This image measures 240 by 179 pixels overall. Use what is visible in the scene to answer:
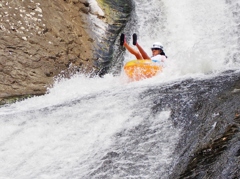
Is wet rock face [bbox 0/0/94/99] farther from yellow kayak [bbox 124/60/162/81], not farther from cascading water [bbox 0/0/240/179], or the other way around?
yellow kayak [bbox 124/60/162/81]

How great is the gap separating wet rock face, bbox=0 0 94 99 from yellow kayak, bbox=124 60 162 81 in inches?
67.6

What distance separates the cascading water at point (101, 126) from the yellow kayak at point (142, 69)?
205 millimetres

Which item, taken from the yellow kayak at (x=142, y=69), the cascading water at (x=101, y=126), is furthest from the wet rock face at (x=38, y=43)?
the yellow kayak at (x=142, y=69)

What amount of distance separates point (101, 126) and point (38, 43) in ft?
14.8

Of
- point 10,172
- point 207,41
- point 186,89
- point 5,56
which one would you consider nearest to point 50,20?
point 5,56

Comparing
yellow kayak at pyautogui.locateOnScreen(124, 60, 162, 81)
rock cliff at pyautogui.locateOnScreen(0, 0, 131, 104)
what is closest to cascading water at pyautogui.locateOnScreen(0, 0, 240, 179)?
yellow kayak at pyautogui.locateOnScreen(124, 60, 162, 81)

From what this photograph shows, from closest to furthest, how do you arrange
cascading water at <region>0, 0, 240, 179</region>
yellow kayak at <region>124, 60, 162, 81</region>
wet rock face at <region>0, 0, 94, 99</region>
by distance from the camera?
cascading water at <region>0, 0, 240, 179</region>, yellow kayak at <region>124, 60, 162, 81</region>, wet rock face at <region>0, 0, 94, 99</region>

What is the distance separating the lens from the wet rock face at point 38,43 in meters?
9.44

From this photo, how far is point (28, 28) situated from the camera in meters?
10.4

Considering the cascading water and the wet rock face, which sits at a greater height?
the wet rock face

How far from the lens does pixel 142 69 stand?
9031mm

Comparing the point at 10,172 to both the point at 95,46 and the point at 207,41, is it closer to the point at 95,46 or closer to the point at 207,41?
the point at 95,46

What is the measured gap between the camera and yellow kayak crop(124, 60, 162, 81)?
8.99 metres

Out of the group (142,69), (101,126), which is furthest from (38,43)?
(101,126)
